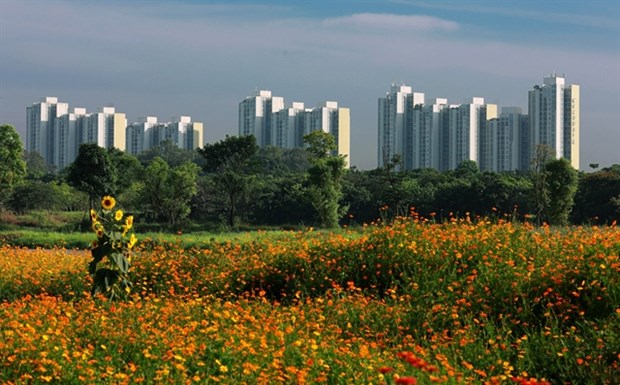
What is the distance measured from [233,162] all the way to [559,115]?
3587 centimetres

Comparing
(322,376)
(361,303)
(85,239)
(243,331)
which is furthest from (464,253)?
(85,239)

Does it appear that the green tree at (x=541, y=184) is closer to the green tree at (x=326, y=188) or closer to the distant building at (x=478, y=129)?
the green tree at (x=326, y=188)

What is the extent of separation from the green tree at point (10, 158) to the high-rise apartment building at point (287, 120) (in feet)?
160

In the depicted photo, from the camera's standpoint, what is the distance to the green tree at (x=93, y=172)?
32406 millimetres

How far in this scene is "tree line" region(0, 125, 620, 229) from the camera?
29.6 m

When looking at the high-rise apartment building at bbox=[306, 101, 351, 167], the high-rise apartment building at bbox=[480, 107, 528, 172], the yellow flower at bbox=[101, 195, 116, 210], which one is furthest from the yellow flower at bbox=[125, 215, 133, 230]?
the high-rise apartment building at bbox=[306, 101, 351, 167]

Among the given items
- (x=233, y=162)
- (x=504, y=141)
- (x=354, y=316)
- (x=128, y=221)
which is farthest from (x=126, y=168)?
(x=504, y=141)

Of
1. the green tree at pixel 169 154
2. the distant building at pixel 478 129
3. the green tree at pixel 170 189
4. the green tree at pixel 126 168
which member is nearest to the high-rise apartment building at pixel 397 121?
the distant building at pixel 478 129

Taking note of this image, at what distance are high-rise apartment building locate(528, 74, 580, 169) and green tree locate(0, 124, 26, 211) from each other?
134 feet

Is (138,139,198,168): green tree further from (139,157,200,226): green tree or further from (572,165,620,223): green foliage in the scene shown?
(572,165,620,223): green foliage

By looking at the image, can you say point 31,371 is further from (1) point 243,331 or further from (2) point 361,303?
(2) point 361,303

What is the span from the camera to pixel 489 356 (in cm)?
559

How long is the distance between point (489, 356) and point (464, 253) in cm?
274

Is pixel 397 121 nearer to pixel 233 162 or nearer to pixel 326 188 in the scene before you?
pixel 233 162
